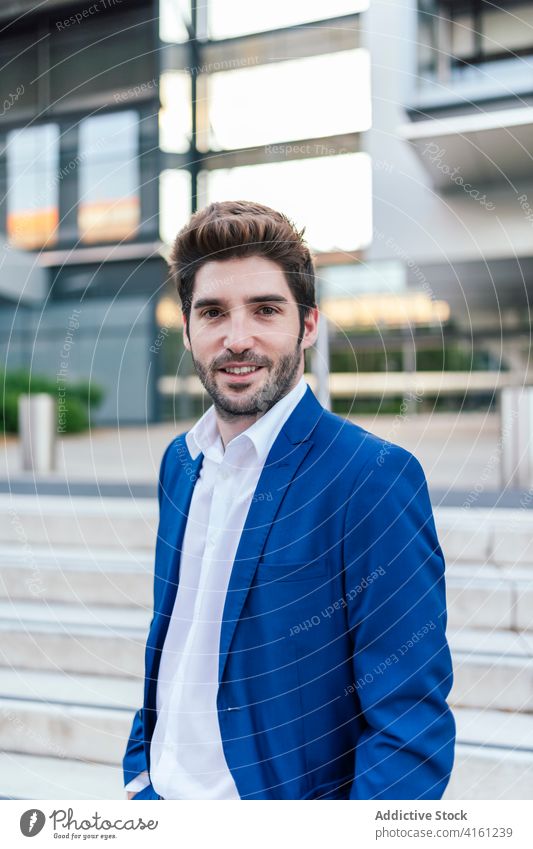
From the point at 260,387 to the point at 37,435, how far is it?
3192 mm

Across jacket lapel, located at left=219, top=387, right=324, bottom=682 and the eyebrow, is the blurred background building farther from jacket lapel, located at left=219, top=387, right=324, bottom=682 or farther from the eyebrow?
jacket lapel, located at left=219, top=387, right=324, bottom=682

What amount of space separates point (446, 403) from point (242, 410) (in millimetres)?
7319

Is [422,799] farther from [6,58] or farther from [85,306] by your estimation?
[85,306]

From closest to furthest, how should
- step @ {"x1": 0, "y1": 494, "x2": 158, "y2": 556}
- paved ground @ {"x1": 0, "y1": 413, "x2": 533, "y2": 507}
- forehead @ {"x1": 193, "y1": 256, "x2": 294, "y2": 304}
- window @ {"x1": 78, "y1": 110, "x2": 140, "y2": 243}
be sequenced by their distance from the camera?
1. forehead @ {"x1": 193, "y1": 256, "x2": 294, "y2": 304}
2. step @ {"x1": 0, "y1": 494, "x2": 158, "y2": 556}
3. paved ground @ {"x1": 0, "y1": 413, "x2": 533, "y2": 507}
4. window @ {"x1": 78, "y1": 110, "x2": 140, "y2": 243}

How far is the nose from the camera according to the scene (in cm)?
92

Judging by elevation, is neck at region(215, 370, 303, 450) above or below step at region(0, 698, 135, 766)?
above

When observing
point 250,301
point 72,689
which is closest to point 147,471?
point 72,689

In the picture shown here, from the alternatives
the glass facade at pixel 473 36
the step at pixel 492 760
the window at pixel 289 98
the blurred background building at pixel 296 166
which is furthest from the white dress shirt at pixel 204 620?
the glass facade at pixel 473 36

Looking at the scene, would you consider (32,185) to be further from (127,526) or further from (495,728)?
(495,728)

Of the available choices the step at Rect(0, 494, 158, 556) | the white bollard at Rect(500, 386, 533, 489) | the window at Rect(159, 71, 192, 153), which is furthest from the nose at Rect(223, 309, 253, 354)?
the white bollard at Rect(500, 386, 533, 489)

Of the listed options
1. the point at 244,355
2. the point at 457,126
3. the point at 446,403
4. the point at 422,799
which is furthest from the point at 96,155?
the point at 422,799

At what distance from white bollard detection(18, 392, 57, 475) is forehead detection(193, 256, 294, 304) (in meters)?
3.16

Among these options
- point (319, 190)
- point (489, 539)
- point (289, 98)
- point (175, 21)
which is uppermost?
point (175, 21)

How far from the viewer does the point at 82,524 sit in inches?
99.0
